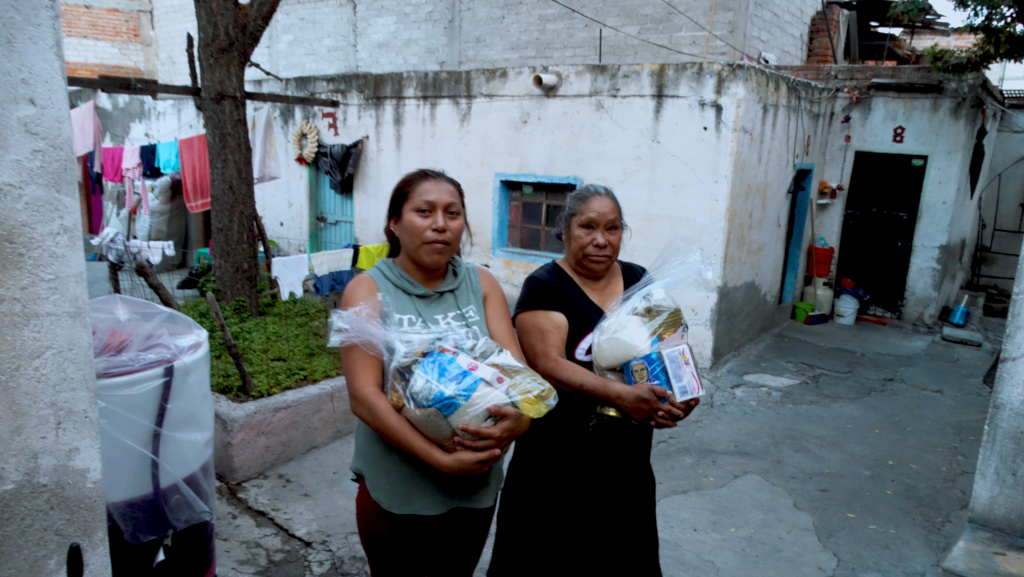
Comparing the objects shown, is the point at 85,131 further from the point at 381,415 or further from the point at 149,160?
the point at 381,415

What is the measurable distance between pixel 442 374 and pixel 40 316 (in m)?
0.95

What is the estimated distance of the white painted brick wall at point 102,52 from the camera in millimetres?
13062

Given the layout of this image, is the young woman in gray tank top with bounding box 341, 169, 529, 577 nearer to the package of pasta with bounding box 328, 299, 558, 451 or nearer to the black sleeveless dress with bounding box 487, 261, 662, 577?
the package of pasta with bounding box 328, 299, 558, 451

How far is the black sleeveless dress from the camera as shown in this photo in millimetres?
2012

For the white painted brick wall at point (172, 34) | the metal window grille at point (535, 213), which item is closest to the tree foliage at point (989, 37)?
the metal window grille at point (535, 213)

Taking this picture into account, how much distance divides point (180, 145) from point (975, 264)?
1257 centimetres

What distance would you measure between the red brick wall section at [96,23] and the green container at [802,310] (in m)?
A: 14.3

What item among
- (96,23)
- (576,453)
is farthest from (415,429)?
(96,23)

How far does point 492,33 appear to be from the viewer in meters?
9.55

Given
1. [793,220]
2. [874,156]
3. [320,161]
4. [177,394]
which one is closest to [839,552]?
[177,394]

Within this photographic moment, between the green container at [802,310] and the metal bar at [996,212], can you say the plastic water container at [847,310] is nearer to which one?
the green container at [802,310]

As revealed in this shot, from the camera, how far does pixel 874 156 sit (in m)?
8.44

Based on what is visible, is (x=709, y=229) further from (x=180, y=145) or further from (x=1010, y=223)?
(x=1010, y=223)

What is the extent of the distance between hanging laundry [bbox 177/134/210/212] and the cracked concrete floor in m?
5.62
